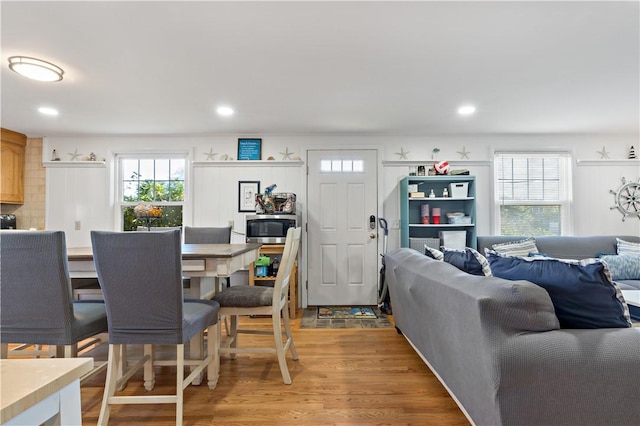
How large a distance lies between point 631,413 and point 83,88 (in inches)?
160

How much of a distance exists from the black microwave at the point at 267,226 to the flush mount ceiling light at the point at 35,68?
220 centimetres

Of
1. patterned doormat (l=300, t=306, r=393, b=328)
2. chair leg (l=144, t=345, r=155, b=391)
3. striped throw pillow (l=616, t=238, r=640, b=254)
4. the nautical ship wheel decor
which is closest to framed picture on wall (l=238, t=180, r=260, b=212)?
patterned doormat (l=300, t=306, r=393, b=328)

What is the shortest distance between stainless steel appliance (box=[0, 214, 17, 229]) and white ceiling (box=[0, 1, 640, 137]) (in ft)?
3.99

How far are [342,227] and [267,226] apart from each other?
1.02 m

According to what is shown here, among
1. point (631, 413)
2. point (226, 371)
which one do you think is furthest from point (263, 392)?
point (631, 413)

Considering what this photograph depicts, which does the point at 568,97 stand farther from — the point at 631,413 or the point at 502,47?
the point at 631,413

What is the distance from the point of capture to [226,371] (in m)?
2.41

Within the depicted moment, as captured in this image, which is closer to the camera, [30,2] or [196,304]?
[30,2]

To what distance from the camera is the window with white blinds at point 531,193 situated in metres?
4.42

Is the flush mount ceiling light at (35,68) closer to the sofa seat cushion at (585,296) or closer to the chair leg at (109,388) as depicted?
the chair leg at (109,388)

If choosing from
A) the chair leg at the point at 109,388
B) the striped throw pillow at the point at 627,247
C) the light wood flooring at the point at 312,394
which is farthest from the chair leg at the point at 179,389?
the striped throw pillow at the point at 627,247

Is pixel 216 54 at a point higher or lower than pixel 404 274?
higher

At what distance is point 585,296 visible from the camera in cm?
136

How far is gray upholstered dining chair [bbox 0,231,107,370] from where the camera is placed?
5.31 ft
